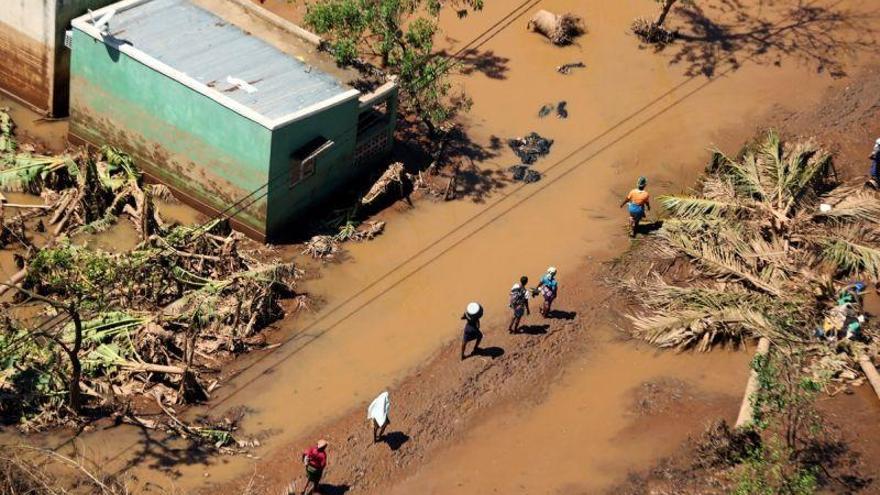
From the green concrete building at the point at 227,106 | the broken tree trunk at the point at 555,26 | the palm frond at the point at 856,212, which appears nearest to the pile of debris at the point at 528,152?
the green concrete building at the point at 227,106

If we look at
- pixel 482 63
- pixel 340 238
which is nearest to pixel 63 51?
pixel 340 238

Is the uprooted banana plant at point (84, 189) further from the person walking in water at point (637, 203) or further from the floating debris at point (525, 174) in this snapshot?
the person walking in water at point (637, 203)

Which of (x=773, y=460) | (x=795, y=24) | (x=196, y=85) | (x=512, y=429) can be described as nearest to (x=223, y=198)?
(x=196, y=85)

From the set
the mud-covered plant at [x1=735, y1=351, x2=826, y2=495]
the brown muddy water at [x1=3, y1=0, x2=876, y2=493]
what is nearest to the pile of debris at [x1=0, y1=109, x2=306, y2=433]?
the brown muddy water at [x1=3, y1=0, x2=876, y2=493]

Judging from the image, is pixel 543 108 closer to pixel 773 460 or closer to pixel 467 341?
pixel 467 341

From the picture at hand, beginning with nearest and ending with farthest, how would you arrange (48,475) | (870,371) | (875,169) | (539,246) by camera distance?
(48,475)
(870,371)
(539,246)
(875,169)

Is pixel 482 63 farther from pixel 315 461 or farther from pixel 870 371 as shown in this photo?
pixel 315 461
